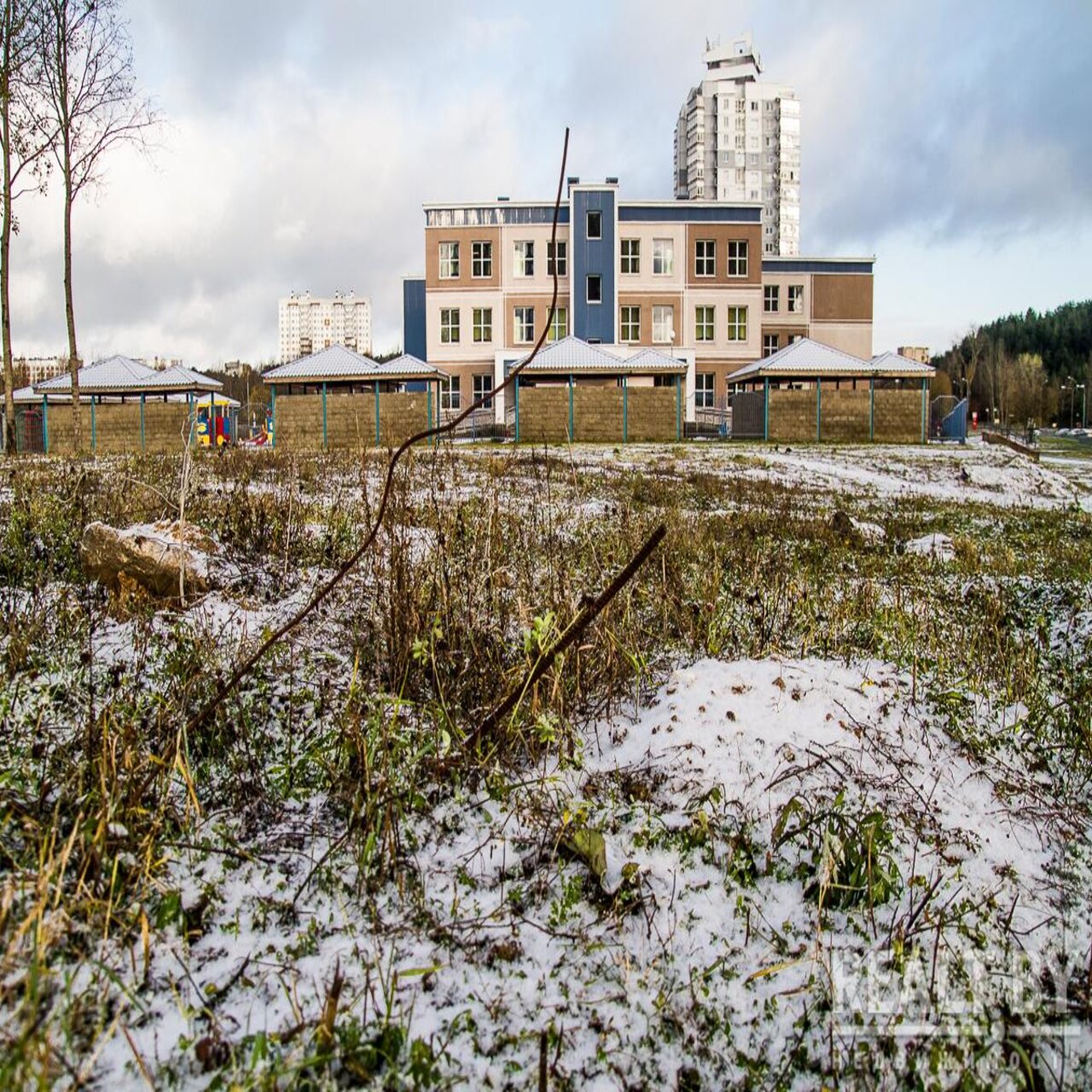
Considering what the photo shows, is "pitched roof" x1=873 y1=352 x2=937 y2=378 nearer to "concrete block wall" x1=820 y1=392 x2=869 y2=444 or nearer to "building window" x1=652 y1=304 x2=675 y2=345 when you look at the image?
"concrete block wall" x1=820 y1=392 x2=869 y2=444

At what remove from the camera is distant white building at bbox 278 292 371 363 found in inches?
6152

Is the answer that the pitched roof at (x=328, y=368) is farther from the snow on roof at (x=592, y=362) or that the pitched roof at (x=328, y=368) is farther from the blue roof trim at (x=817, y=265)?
the blue roof trim at (x=817, y=265)

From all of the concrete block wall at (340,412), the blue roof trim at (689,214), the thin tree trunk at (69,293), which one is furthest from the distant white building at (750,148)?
the thin tree trunk at (69,293)

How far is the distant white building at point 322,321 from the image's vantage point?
156 m

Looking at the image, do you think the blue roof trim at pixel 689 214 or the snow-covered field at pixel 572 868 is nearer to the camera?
the snow-covered field at pixel 572 868

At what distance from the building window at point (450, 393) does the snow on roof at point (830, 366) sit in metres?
17.8

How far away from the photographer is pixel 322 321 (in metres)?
160

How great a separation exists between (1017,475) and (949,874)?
19226 millimetres

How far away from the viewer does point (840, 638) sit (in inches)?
174

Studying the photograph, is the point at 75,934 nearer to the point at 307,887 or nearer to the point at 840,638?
the point at 307,887

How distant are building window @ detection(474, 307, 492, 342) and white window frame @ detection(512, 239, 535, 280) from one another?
8.64 ft

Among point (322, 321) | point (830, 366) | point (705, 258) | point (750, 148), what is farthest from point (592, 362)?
point (322, 321)

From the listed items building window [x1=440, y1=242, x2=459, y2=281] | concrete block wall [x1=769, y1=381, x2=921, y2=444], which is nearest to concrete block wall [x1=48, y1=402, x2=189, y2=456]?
building window [x1=440, y1=242, x2=459, y2=281]

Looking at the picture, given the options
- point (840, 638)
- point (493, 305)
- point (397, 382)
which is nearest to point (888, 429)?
point (397, 382)
